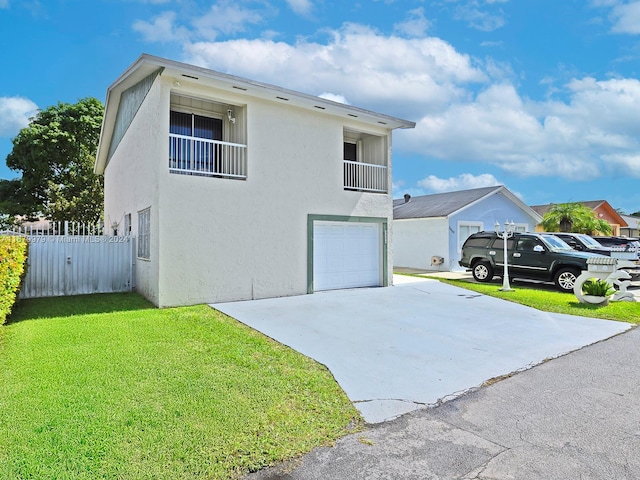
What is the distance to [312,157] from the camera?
1170 cm

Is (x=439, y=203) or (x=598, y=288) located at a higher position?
(x=439, y=203)

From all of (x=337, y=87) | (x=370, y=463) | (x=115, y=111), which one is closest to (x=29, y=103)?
(x=115, y=111)

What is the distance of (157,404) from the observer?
149 inches

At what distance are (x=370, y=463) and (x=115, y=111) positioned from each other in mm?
16345

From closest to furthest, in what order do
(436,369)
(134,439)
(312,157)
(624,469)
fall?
(624,469)
(134,439)
(436,369)
(312,157)

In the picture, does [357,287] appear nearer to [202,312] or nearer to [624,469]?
[202,312]

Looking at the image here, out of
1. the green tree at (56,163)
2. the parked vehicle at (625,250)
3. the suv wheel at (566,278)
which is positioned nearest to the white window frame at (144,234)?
the suv wheel at (566,278)

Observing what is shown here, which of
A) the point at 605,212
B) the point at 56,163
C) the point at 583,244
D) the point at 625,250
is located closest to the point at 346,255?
the point at 583,244

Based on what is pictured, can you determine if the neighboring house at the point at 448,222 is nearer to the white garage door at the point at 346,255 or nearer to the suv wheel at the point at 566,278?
the suv wheel at the point at 566,278

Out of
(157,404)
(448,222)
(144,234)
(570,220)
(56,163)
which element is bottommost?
(157,404)

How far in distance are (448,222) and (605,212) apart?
25.4 m

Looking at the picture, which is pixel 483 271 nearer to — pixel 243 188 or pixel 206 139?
pixel 243 188

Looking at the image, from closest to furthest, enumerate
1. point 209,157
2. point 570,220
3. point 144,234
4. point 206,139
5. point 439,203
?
point 206,139, point 144,234, point 209,157, point 439,203, point 570,220

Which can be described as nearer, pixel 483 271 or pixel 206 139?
pixel 206 139
